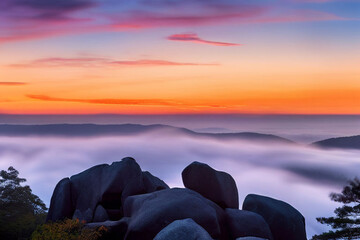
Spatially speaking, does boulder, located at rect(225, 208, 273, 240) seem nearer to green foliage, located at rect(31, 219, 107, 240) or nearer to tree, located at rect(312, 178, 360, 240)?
tree, located at rect(312, 178, 360, 240)

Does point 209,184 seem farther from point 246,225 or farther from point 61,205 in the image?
point 61,205

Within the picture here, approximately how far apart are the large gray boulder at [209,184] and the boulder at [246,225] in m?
2.66

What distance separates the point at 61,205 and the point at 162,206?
1203 cm

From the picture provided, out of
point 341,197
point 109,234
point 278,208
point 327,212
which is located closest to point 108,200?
point 109,234

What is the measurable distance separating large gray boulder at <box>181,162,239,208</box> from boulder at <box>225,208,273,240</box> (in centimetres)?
266

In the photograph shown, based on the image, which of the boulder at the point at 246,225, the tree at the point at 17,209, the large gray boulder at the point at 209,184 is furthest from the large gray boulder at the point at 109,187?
the boulder at the point at 246,225

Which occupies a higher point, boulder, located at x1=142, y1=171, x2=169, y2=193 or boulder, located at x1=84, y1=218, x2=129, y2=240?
boulder, located at x1=142, y1=171, x2=169, y2=193

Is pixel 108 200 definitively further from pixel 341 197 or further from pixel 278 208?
pixel 341 197

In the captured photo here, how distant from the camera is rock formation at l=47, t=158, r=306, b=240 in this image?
67.8ft

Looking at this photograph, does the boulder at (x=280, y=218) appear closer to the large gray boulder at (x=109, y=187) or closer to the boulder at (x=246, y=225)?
the boulder at (x=246, y=225)

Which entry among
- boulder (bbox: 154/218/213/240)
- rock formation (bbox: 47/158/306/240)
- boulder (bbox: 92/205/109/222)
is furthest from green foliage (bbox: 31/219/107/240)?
boulder (bbox: 154/218/213/240)

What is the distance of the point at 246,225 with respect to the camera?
78.6 ft

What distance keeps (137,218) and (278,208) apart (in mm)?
11595

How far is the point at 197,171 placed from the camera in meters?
28.2
